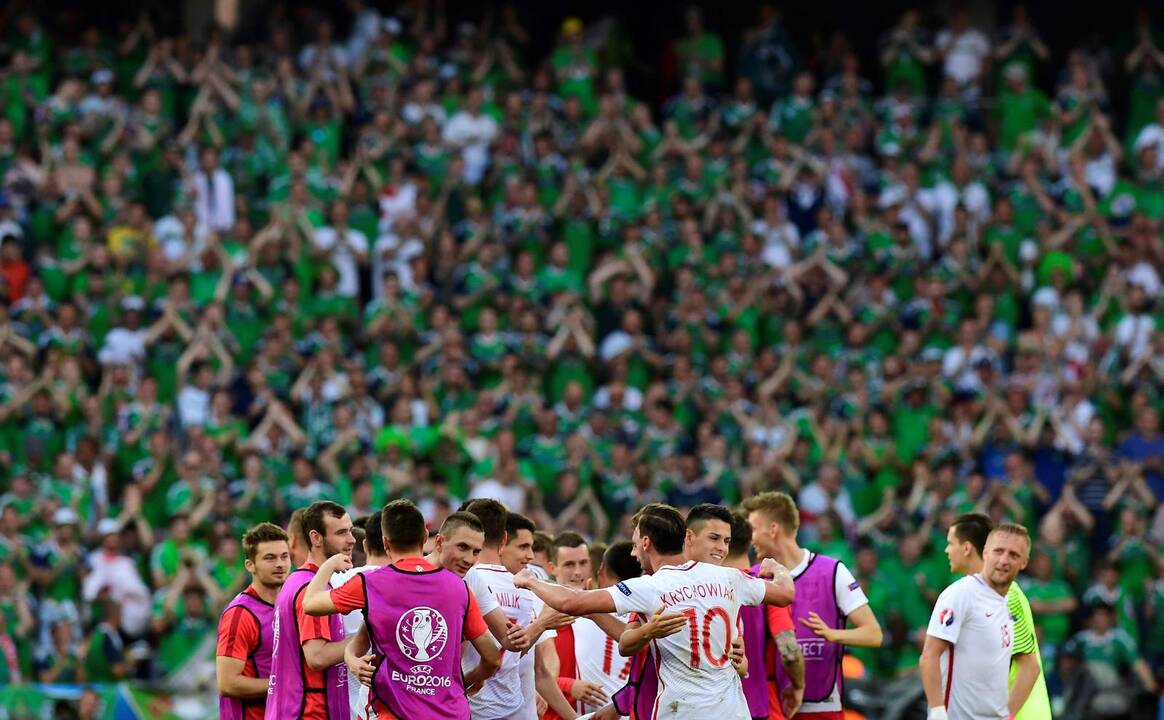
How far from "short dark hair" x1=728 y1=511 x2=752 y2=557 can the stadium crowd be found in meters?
8.63

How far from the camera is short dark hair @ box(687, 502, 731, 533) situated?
11133mm

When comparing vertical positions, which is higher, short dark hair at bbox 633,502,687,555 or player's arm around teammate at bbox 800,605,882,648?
short dark hair at bbox 633,502,687,555

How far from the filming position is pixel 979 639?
1244cm

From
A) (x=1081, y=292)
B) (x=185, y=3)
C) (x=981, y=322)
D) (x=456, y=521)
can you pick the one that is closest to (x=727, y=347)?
(x=981, y=322)

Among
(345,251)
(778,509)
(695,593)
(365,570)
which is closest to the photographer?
(365,570)

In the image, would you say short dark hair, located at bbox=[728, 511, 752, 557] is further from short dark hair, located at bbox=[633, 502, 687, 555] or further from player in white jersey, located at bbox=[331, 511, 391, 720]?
player in white jersey, located at bbox=[331, 511, 391, 720]

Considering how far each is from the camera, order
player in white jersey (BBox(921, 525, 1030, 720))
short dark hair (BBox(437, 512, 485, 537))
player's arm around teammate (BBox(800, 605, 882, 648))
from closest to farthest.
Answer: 1. short dark hair (BBox(437, 512, 485, 537))
2. player's arm around teammate (BBox(800, 605, 882, 648))
3. player in white jersey (BBox(921, 525, 1030, 720))

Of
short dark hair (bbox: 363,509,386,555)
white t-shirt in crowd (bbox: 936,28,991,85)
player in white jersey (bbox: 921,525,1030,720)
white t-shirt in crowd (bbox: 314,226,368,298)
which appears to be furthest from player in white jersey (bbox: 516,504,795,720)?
white t-shirt in crowd (bbox: 936,28,991,85)

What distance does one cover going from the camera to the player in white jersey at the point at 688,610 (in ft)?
35.5

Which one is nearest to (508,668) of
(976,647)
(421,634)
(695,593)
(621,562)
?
(621,562)

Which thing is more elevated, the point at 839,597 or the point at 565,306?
the point at 565,306

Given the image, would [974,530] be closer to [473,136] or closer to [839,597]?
[839,597]

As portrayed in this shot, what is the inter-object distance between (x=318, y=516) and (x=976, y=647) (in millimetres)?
3977

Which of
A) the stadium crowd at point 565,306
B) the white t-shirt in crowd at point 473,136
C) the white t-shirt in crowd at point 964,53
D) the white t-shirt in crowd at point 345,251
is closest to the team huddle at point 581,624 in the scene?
the stadium crowd at point 565,306
